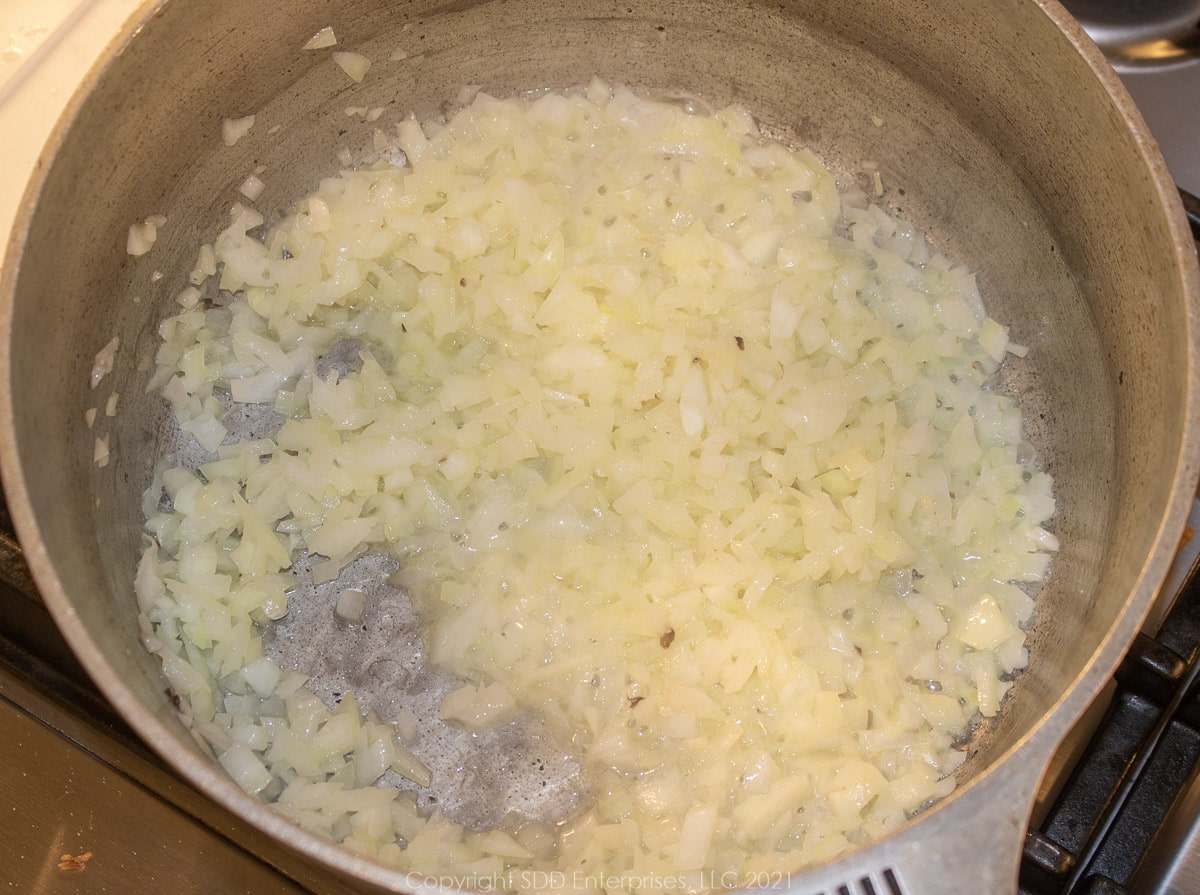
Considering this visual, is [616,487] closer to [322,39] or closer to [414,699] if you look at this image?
[414,699]

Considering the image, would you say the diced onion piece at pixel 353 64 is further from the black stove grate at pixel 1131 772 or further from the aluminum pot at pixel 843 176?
the black stove grate at pixel 1131 772

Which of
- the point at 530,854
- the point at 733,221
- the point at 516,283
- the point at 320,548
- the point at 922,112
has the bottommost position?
the point at 530,854

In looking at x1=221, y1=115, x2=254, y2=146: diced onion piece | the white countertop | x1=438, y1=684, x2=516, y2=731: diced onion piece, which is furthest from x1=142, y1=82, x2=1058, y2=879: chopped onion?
the white countertop

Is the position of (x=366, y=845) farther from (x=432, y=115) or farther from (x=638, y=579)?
(x=432, y=115)

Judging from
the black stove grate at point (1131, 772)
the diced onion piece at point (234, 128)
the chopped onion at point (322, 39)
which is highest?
the chopped onion at point (322, 39)

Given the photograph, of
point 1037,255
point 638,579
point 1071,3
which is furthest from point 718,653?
point 1071,3

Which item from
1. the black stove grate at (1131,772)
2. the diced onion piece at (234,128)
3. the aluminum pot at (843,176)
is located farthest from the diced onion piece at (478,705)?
the diced onion piece at (234,128)

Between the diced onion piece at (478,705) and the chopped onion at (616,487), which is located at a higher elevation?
the chopped onion at (616,487)
